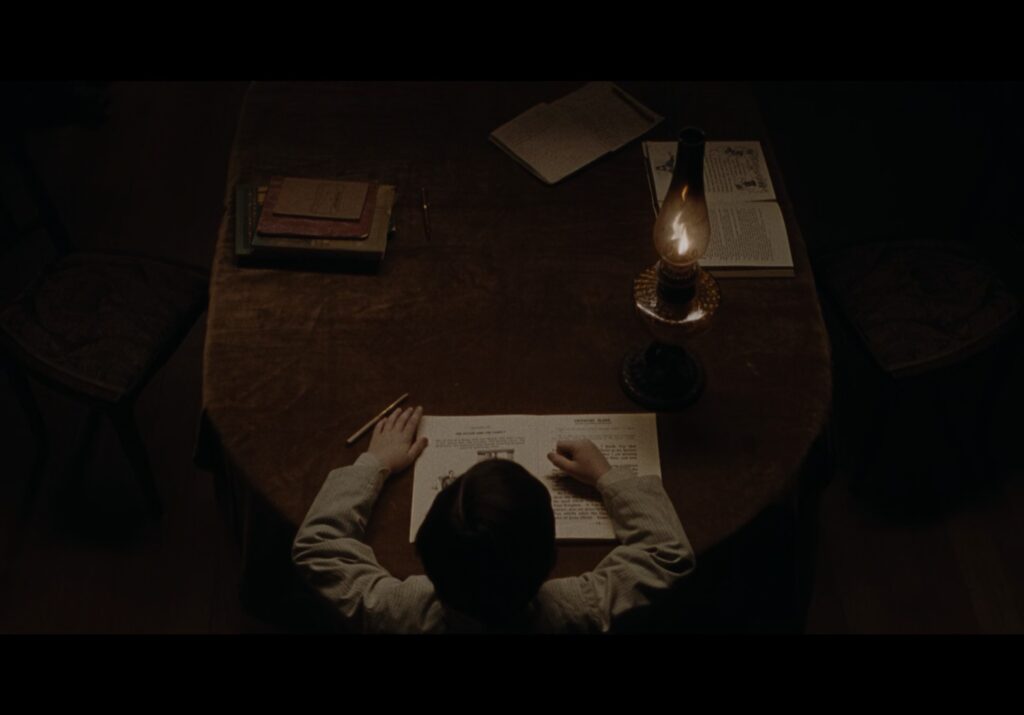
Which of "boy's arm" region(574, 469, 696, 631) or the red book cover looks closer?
"boy's arm" region(574, 469, 696, 631)

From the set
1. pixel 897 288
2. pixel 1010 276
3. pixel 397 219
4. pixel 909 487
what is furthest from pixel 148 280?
pixel 1010 276

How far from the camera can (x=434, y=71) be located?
254 cm

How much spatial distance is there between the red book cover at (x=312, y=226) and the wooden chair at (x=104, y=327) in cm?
42

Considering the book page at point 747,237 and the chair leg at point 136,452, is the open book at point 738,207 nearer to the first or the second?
the book page at point 747,237

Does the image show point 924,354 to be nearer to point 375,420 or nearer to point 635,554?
point 635,554

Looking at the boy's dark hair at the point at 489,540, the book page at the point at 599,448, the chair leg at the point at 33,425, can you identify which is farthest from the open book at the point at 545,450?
the chair leg at the point at 33,425

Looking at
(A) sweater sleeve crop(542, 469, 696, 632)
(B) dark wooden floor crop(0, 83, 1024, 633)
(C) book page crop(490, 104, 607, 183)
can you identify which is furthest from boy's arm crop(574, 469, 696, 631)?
(B) dark wooden floor crop(0, 83, 1024, 633)

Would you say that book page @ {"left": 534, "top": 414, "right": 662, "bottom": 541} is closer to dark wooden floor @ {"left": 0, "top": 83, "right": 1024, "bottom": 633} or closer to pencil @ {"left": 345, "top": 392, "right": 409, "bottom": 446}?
pencil @ {"left": 345, "top": 392, "right": 409, "bottom": 446}

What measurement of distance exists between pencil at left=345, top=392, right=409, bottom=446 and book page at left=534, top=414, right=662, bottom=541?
0.79 ft

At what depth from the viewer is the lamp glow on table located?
1.51m

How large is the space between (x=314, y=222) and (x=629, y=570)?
0.90 metres

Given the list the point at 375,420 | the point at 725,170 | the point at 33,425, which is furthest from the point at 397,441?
the point at 33,425

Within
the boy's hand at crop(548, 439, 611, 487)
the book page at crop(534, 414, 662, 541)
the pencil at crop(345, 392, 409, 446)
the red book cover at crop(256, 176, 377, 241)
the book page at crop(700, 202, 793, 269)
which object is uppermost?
the red book cover at crop(256, 176, 377, 241)

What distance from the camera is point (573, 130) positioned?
2.13 meters
